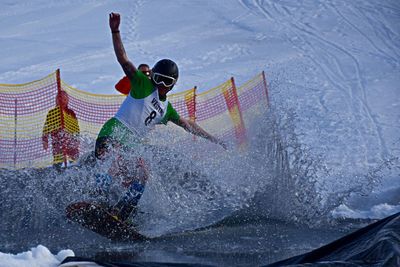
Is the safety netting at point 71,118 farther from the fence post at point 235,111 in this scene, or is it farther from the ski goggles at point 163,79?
the ski goggles at point 163,79

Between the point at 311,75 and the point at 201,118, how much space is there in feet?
17.6

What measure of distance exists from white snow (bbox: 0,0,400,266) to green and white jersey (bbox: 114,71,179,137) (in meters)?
3.54

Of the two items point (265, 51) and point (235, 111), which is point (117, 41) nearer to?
point (235, 111)

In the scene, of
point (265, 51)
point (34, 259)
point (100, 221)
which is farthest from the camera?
point (265, 51)

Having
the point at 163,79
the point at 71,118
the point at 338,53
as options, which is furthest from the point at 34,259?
the point at 338,53

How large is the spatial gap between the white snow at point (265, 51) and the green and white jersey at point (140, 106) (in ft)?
11.6

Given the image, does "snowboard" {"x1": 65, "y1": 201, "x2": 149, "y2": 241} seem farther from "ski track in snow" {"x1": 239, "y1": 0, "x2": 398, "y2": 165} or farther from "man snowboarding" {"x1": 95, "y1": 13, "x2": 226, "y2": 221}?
"ski track in snow" {"x1": 239, "y1": 0, "x2": 398, "y2": 165}

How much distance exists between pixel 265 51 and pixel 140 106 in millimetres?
11309

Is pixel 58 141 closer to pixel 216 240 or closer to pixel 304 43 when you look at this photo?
pixel 216 240

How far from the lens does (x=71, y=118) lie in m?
10.1

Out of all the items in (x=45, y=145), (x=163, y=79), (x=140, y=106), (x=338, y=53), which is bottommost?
(x=45, y=145)

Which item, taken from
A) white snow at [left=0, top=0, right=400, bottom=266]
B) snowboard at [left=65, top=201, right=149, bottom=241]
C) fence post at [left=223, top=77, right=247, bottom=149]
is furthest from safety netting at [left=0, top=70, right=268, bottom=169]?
snowboard at [left=65, top=201, right=149, bottom=241]

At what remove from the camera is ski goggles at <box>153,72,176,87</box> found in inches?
281

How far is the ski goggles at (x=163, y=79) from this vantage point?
7.14 m
